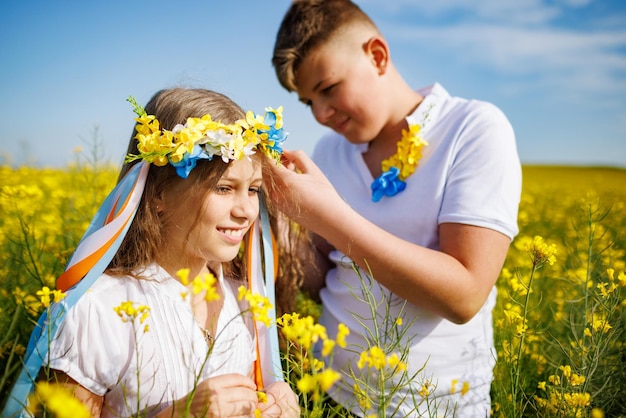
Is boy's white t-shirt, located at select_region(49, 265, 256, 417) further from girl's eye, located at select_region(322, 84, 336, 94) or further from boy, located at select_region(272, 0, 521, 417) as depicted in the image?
girl's eye, located at select_region(322, 84, 336, 94)

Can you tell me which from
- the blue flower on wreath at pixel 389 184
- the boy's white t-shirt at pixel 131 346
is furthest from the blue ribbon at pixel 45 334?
the blue flower on wreath at pixel 389 184

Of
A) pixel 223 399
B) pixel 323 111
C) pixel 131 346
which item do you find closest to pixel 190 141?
pixel 131 346

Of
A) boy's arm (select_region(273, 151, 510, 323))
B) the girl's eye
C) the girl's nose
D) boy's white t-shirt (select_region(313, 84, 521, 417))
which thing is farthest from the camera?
the girl's eye

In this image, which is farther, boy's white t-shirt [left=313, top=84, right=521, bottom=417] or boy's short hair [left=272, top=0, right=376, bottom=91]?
boy's short hair [left=272, top=0, right=376, bottom=91]

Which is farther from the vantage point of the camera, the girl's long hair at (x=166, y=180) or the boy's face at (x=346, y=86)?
the boy's face at (x=346, y=86)

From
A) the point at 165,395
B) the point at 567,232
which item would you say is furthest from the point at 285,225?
the point at 567,232

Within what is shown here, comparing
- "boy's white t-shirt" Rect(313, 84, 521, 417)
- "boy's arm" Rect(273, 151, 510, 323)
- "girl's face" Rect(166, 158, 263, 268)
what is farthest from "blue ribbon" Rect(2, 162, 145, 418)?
"boy's white t-shirt" Rect(313, 84, 521, 417)

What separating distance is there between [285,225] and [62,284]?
0.96 metres

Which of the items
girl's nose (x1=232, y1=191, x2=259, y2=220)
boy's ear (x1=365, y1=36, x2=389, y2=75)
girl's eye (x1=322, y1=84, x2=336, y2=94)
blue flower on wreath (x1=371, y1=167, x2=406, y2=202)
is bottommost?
blue flower on wreath (x1=371, y1=167, x2=406, y2=202)

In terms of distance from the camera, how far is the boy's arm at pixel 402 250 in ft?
5.65

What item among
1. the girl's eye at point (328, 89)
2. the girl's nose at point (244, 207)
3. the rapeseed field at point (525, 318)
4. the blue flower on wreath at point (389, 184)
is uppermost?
the girl's eye at point (328, 89)

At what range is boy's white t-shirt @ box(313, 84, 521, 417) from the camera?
1910 mm

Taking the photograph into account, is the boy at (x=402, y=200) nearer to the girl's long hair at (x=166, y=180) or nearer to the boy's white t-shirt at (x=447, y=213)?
the boy's white t-shirt at (x=447, y=213)

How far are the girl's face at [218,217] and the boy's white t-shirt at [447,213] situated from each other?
64 centimetres
